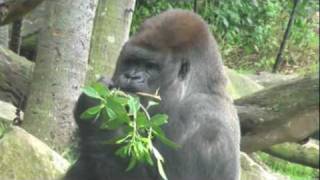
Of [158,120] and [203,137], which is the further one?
[203,137]

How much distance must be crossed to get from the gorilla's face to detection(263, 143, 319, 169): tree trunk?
321cm

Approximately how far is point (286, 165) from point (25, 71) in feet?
11.4

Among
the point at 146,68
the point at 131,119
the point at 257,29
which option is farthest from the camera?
the point at 257,29

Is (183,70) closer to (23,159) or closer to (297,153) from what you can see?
(23,159)

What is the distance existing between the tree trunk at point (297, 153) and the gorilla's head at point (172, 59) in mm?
3111

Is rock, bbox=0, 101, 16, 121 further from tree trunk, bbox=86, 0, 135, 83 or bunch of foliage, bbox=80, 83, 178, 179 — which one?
bunch of foliage, bbox=80, 83, 178, 179

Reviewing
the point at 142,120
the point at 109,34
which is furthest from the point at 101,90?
the point at 109,34

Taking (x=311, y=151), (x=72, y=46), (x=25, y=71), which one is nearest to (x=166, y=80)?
(x=72, y=46)

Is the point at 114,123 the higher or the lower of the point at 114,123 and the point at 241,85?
the higher

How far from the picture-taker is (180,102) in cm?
368

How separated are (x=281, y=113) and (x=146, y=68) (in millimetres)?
2267

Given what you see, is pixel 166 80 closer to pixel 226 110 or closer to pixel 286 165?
pixel 226 110

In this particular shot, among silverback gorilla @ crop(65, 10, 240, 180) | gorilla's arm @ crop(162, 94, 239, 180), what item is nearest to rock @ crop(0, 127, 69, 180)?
silverback gorilla @ crop(65, 10, 240, 180)

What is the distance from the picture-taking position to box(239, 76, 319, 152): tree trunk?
221 inches
